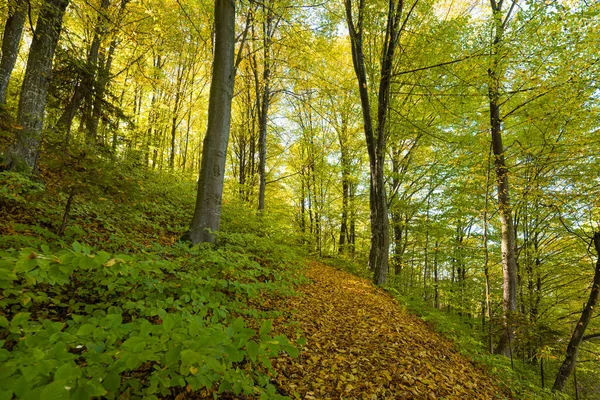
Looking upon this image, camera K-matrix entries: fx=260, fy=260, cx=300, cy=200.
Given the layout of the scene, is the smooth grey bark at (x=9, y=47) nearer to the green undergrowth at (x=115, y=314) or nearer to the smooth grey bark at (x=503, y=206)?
the green undergrowth at (x=115, y=314)

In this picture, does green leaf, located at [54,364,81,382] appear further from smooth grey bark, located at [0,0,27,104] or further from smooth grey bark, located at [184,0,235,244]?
smooth grey bark, located at [0,0,27,104]

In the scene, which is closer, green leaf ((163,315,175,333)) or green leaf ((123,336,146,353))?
green leaf ((123,336,146,353))

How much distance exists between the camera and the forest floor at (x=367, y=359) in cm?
292

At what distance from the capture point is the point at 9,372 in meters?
0.94

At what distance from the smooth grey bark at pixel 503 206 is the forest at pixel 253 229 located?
57 mm

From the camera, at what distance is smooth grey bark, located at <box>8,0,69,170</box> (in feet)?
14.1

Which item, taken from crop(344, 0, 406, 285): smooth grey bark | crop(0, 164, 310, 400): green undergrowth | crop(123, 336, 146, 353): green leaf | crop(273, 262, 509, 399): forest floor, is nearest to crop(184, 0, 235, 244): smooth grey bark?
crop(0, 164, 310, 400): green undergrowth

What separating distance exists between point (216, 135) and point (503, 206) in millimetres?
7332

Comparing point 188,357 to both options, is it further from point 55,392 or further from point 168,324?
point 55,392

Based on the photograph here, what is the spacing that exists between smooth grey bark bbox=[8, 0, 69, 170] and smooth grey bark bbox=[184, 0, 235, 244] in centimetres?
262

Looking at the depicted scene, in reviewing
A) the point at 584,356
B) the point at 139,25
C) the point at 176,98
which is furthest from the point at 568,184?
the point at 176,98

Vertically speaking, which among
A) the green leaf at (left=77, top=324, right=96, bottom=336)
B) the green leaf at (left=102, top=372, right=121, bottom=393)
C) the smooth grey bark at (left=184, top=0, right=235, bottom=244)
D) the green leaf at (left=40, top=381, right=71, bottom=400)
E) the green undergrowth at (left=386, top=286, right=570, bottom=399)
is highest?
the smooth grey bark at (left=184, top=0, right=235, bottom=244)

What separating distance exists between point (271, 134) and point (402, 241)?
9.74 m

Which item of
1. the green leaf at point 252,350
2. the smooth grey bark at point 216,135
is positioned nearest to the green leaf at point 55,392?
the green leaf at point 252,350
